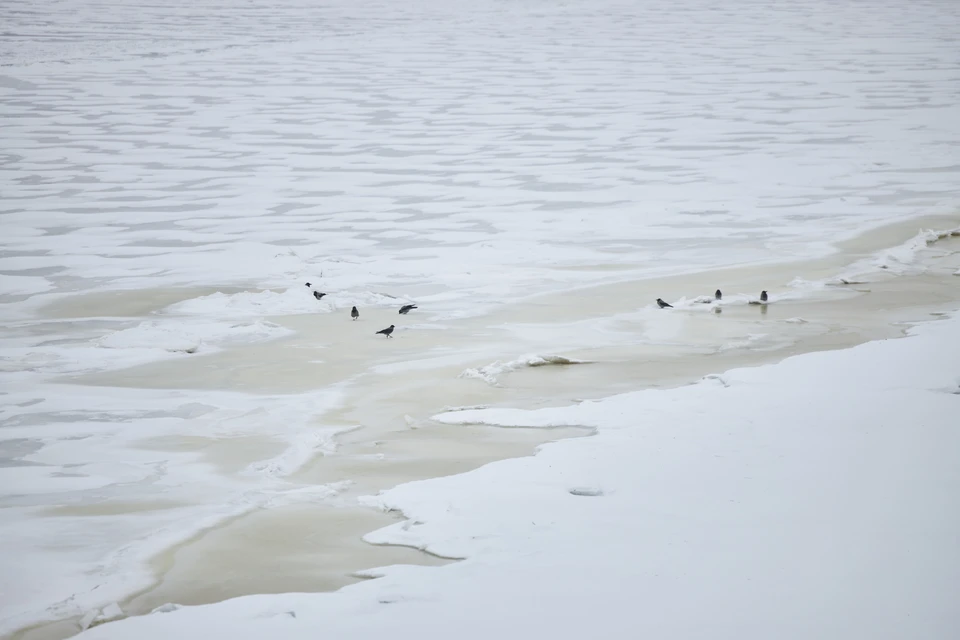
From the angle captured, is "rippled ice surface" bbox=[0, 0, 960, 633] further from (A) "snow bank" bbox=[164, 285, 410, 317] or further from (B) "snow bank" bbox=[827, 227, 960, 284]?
(B) "snow bank" bbox=[827, 227, 960, 284]

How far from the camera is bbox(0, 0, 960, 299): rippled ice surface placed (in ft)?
26.3

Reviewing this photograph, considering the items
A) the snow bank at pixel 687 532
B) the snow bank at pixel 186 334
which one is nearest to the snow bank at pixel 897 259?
the snow bank at pixel 687 532

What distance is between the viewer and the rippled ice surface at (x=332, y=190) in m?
4.12

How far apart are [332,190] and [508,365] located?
5.52 meters

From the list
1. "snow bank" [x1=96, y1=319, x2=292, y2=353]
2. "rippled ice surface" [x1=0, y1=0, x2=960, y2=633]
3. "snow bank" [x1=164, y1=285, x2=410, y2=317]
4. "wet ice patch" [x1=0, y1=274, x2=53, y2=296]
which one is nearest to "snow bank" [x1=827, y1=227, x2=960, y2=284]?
"rippled ice surface" [x1=0, y1=0, x2=960, y2=633]

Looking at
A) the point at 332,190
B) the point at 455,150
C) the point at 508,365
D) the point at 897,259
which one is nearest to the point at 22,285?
the point at 508,365

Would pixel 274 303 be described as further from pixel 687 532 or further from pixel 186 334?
pixel 687 532

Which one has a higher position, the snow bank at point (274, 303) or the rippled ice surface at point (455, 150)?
the rippled ice surface at point (455, 150)

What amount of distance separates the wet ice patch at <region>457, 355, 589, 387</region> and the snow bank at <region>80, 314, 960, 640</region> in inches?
20.1

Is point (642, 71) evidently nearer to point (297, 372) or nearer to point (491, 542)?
point (297, 372)

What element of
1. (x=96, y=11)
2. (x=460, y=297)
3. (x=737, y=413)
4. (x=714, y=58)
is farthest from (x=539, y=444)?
(x=96, y=11)

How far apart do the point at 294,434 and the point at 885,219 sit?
5.99m

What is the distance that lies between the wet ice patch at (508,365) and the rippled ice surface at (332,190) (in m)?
0.74

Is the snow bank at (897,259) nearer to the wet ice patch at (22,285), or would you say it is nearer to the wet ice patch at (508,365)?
the wet ice patch at (508,365)
